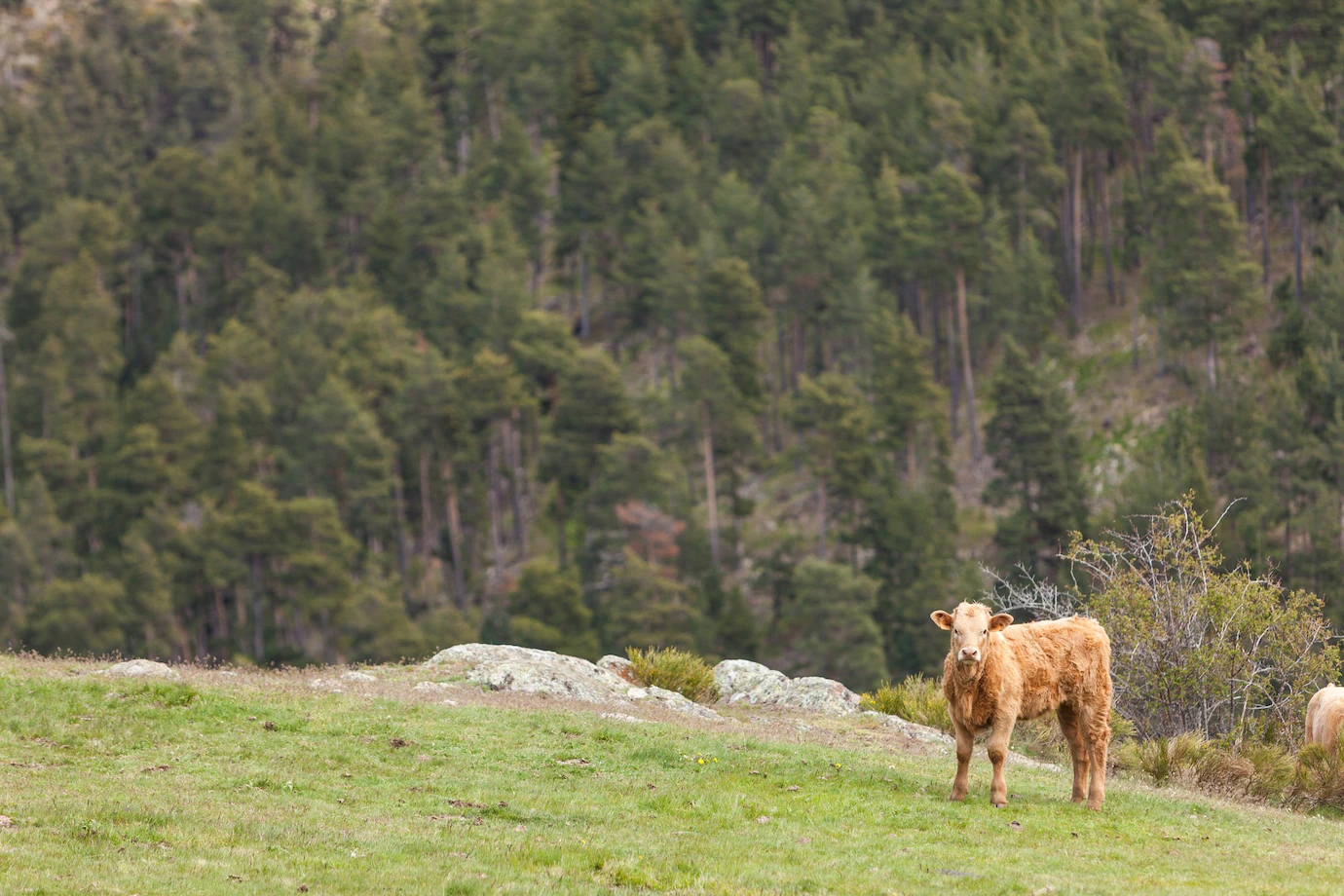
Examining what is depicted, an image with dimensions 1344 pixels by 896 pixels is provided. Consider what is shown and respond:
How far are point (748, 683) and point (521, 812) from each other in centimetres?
1377

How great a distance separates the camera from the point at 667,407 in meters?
88.4

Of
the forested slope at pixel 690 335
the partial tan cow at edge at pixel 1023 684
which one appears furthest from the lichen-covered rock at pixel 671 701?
the forested slope at pixel 690 335

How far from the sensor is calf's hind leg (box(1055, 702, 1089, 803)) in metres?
17.4

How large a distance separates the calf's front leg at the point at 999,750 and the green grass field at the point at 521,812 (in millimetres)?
226

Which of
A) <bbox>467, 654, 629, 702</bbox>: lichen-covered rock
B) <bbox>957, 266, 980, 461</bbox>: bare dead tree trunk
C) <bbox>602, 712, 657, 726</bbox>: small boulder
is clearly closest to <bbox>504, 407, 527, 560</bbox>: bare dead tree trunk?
<bbox>957, 266, 980, 461</bbox>: bare dead tree trunk

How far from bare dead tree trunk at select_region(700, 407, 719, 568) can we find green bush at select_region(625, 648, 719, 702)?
56.9 metres

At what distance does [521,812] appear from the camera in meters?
16.1

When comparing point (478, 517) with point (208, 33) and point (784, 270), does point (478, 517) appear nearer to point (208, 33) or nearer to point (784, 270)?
point (784, 270)

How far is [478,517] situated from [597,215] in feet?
92.3

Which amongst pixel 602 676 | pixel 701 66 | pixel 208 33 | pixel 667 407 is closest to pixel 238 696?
pixel 602 676

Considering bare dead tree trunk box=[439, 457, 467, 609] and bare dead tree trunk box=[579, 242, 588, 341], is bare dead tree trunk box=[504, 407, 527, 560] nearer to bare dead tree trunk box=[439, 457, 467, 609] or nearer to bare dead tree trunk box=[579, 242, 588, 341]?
bare dead tree trunk box=[439, 457, 467, 609]

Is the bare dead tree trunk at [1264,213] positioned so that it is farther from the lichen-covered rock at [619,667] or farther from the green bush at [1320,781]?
the green bush at [1320,781]

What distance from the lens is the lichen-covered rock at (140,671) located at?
74.8 ft

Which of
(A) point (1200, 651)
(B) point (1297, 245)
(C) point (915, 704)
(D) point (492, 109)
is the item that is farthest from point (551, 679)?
(D) point (492, 109)
